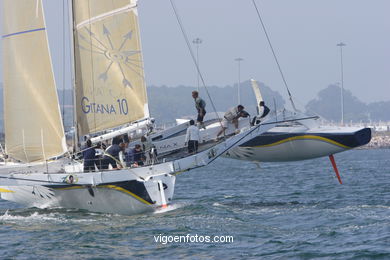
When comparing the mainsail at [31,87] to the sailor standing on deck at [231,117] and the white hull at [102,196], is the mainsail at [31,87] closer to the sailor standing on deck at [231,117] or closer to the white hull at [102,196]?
the white hull at [102,196]

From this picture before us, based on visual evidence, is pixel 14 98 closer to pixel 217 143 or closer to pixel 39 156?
pixel 39 156

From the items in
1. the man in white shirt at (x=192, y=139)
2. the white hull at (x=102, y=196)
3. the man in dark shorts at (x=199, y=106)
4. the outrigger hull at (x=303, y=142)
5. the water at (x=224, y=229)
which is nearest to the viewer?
the water at (x=224, y=229)

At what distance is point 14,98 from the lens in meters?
20.0

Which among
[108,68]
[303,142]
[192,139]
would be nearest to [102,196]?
[192,139]

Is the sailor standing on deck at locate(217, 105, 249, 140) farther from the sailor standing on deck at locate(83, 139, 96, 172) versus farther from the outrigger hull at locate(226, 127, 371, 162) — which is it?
the sailor standing on deck at locate(83, 139, 96, 172)

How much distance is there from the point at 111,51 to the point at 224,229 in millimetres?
6328

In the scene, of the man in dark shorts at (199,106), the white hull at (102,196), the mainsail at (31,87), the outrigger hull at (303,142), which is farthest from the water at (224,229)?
the man in dark shorts at (199,106)

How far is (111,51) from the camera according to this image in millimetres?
19875

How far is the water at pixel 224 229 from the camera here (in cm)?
1371

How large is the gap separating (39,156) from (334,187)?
1066 centimetres

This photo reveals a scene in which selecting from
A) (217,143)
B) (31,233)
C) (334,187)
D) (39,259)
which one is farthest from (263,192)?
(39,259)

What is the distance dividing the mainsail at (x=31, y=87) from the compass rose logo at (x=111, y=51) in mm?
1076

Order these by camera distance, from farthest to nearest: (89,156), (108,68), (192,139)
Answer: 1. (108,68)
2. (192,139)
3. (89,156)

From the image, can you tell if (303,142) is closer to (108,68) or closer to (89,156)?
(108,68)
